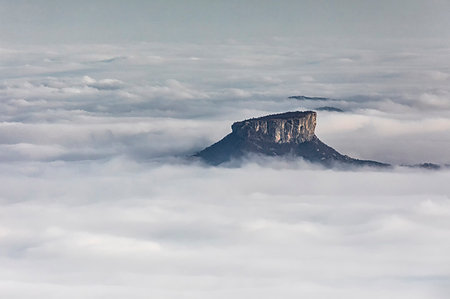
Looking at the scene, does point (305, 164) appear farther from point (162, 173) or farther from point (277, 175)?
point (162, 173)

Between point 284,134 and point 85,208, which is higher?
point 284,134

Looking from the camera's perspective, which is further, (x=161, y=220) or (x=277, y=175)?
(x=277, y=175)

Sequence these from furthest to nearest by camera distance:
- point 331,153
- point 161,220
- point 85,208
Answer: point 331,153 < point 85,208 < point 161,220

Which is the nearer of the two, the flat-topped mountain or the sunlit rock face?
the sunlit rock face

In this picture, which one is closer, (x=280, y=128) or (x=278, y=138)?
(x=280, y=128)

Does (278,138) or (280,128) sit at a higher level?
(280,128)

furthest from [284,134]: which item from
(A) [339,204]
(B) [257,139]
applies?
(A) [339,204]
